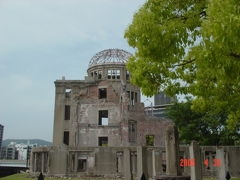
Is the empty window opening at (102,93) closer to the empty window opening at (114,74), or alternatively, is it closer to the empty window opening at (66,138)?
the empty window opening at (114,74)

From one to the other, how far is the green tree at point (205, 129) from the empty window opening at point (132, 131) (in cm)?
503

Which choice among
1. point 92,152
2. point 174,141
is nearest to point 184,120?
point 92,152

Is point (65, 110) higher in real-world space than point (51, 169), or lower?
higher

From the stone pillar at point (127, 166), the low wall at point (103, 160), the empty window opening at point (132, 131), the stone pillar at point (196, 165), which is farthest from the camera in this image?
the empty window opening at point (132, 131)

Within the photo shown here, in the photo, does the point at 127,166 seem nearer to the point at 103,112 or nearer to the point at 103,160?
the point at 103,160

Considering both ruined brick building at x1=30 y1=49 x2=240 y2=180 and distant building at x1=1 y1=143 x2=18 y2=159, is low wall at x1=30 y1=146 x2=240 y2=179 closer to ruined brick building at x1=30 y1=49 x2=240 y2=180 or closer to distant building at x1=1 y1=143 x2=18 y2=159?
ruined brick building at x1=30 y1=49 x2=240 y2=180

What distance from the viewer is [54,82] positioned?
34812 millimetres

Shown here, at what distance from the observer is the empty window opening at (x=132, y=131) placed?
29.9 metres

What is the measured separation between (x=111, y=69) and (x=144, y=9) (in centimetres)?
2855

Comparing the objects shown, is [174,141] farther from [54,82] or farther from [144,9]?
[54,82]

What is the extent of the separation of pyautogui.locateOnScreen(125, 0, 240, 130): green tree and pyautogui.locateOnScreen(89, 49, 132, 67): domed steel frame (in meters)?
26.4

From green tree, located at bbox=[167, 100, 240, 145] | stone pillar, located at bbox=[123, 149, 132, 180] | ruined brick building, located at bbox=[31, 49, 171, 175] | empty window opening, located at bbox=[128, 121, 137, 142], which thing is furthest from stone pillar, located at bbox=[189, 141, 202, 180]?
empty window opening, located at bbox=[128, 121, 137, 142]

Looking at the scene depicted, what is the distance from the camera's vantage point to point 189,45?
7.21 meters
